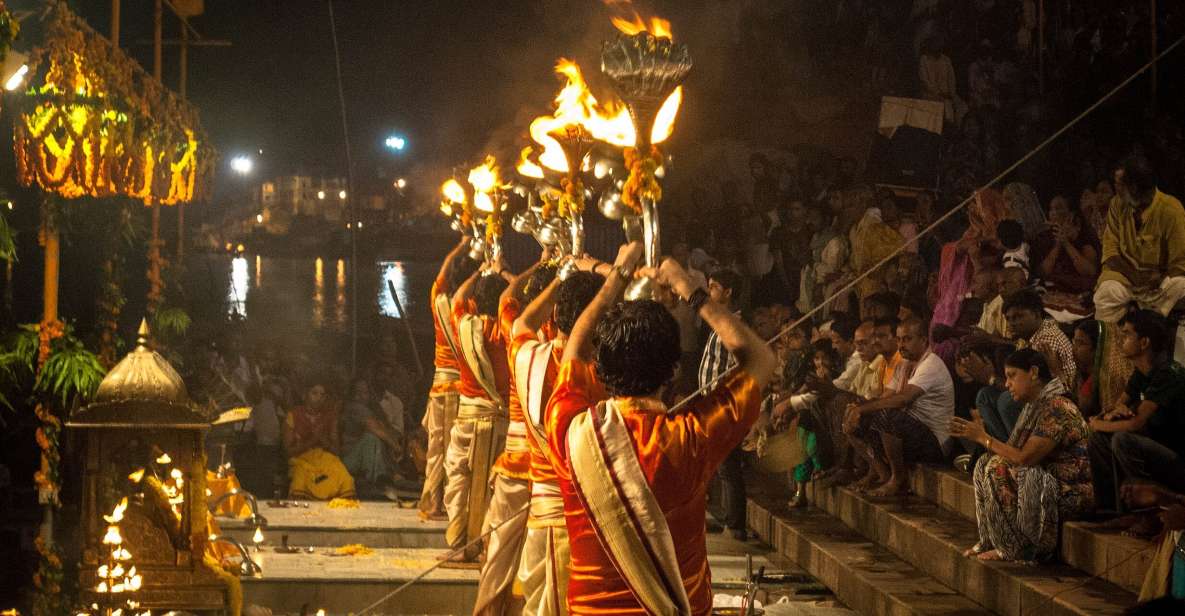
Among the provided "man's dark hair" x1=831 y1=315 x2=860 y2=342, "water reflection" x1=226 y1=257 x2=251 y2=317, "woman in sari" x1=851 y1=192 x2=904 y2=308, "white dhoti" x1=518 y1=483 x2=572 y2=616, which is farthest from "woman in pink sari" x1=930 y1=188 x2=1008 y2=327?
"water reflection" x1=226 y1=257 x2=251 y2=317

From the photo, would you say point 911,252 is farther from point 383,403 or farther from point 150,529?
point 150,529

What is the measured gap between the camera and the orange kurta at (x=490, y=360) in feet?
30.0

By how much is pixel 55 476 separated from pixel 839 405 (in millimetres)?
6015

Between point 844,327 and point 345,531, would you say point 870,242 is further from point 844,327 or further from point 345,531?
point 345,531

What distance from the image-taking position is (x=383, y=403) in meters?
14.1

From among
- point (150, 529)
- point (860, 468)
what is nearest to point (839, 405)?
point (860, 468)

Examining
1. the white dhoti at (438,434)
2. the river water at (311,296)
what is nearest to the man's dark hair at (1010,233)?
the white dhoti at (438,434)

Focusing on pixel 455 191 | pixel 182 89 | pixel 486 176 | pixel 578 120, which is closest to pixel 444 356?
pixel 455 191

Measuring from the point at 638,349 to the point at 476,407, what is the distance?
5681 millimetres

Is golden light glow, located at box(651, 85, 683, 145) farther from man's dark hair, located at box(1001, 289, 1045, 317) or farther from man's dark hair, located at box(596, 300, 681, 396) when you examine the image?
man's dark hair, located at box(1001, 289, 1045, 317)

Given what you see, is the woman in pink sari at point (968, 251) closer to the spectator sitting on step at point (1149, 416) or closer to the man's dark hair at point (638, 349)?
the spectator sitting on step at point (1149, 416)

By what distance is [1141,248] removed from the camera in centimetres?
858

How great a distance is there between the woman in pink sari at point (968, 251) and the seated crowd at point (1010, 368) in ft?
0.05

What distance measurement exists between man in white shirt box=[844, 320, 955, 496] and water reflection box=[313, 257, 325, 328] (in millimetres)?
22714
